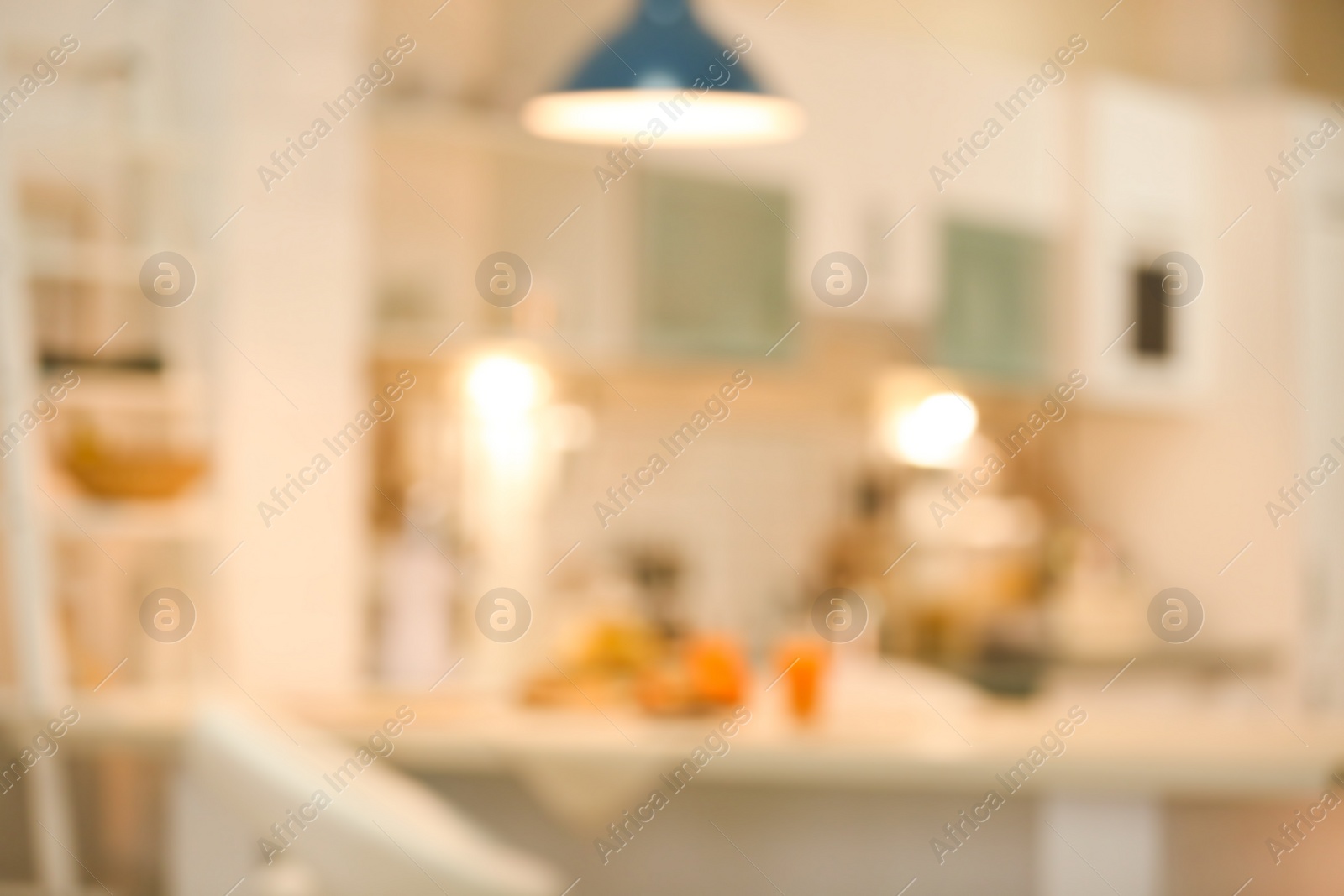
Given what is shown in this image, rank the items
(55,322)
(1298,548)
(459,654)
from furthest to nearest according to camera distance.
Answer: (1298,548), (459,654), (55,322)

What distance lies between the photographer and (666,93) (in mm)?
1889

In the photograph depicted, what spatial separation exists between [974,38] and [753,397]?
1.39 metres

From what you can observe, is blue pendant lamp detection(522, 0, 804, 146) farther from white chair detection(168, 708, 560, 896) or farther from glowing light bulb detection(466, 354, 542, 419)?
→ glowing light bulb detection(466, 354, 542, 419)

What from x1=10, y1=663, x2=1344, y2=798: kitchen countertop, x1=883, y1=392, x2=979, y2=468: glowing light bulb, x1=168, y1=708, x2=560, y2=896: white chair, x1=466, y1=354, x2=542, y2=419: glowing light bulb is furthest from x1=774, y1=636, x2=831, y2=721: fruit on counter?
x1=883, y1=392, x2=979, y2=468: glowing light bulb

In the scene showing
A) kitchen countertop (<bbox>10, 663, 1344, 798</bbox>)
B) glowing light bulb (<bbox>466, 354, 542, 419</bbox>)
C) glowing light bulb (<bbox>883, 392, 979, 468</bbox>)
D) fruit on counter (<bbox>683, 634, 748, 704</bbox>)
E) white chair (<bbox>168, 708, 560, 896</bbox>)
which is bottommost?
white chair (<bbox>168, 708, 560, 896</bbox>)

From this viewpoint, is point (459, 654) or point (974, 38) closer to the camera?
point (459, 654)

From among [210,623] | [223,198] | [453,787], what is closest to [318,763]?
[453,787]

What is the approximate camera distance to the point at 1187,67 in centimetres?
415

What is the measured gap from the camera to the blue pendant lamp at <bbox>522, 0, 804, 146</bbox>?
1879 mm

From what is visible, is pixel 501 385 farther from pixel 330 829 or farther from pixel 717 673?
pixel 330 829

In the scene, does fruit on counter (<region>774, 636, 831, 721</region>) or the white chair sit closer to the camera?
the white chair

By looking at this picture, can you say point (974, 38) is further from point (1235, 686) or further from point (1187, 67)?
point (1235, 686)

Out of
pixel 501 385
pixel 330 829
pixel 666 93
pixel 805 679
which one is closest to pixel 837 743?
pixel 805 679

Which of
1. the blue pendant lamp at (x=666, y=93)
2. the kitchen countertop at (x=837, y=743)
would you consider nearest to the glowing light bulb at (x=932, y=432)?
the kitchen countertop at (x=837, y=743)
